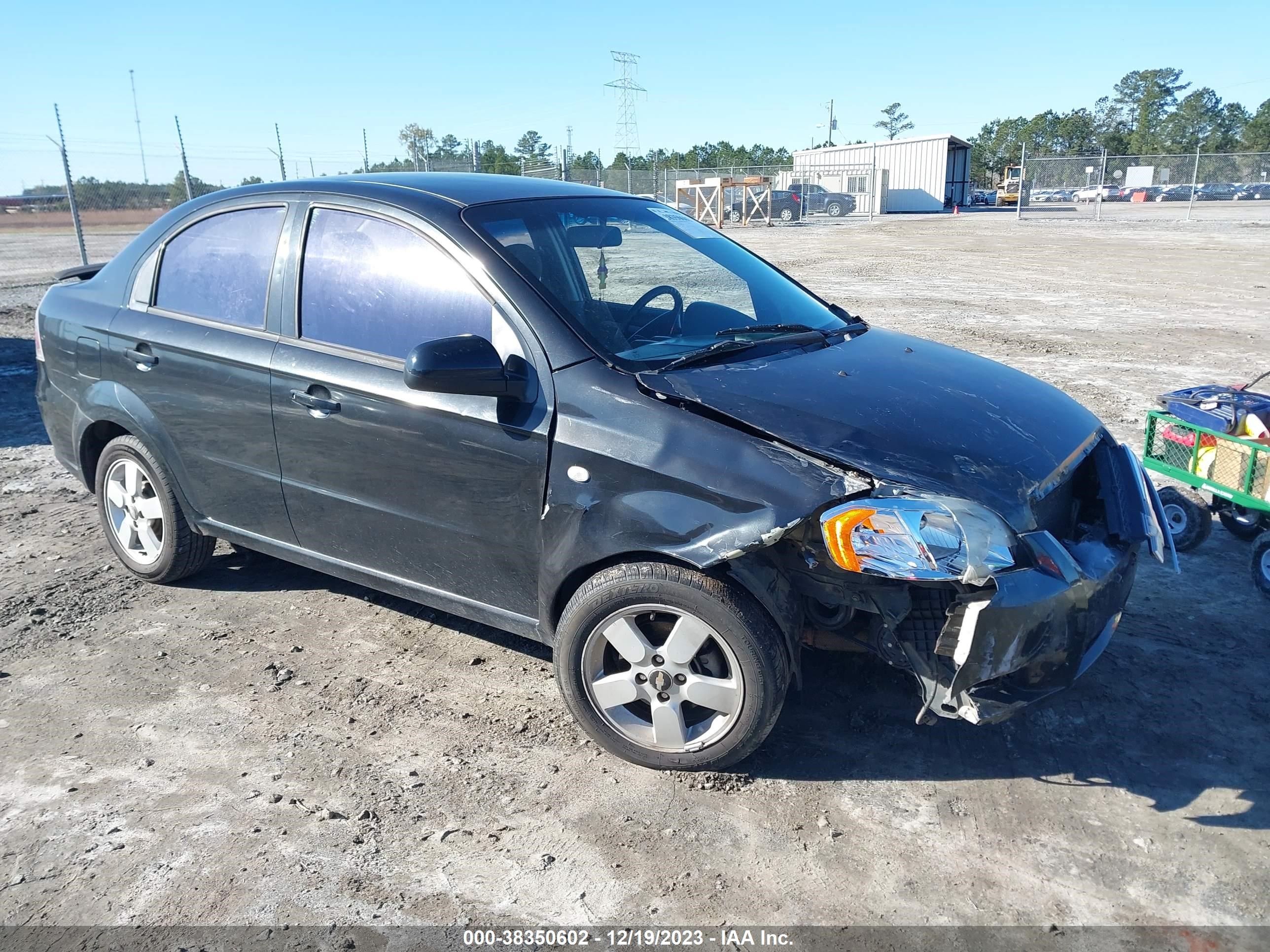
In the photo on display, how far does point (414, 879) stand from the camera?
2.65m

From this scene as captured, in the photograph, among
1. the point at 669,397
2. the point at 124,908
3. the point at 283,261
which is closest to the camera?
the point at 124,908

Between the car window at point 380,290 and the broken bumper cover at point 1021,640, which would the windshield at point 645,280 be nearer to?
the car window at point 380,290

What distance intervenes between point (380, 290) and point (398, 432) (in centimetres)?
57

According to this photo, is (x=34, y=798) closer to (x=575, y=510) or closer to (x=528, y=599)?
(x=528, y=599)

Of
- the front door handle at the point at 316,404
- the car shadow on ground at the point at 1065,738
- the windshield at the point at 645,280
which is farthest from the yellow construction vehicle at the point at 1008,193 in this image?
the front door handle at the point at 316,404

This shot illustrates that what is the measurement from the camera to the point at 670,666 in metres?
2.97

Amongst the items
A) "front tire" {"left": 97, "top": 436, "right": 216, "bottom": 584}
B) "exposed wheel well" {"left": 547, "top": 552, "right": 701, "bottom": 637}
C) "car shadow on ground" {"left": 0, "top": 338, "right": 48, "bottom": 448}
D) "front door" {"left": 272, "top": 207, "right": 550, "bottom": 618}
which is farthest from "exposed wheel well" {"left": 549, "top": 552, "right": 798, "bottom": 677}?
"car shadow on ground" {"left": 0, "top": 338, "right": 48, "bottom": 448}

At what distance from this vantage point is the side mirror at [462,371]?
297cm

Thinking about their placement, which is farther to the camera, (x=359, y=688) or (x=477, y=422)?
(x=359, y=688)

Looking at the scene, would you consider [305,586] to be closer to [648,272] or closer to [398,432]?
[398,432]

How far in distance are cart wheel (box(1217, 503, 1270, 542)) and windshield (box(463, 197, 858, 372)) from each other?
2433 millimetres

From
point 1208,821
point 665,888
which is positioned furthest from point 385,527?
point 1208,821

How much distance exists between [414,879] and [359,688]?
3.69 ft

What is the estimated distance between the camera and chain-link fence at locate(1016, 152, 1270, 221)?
34562 mm
